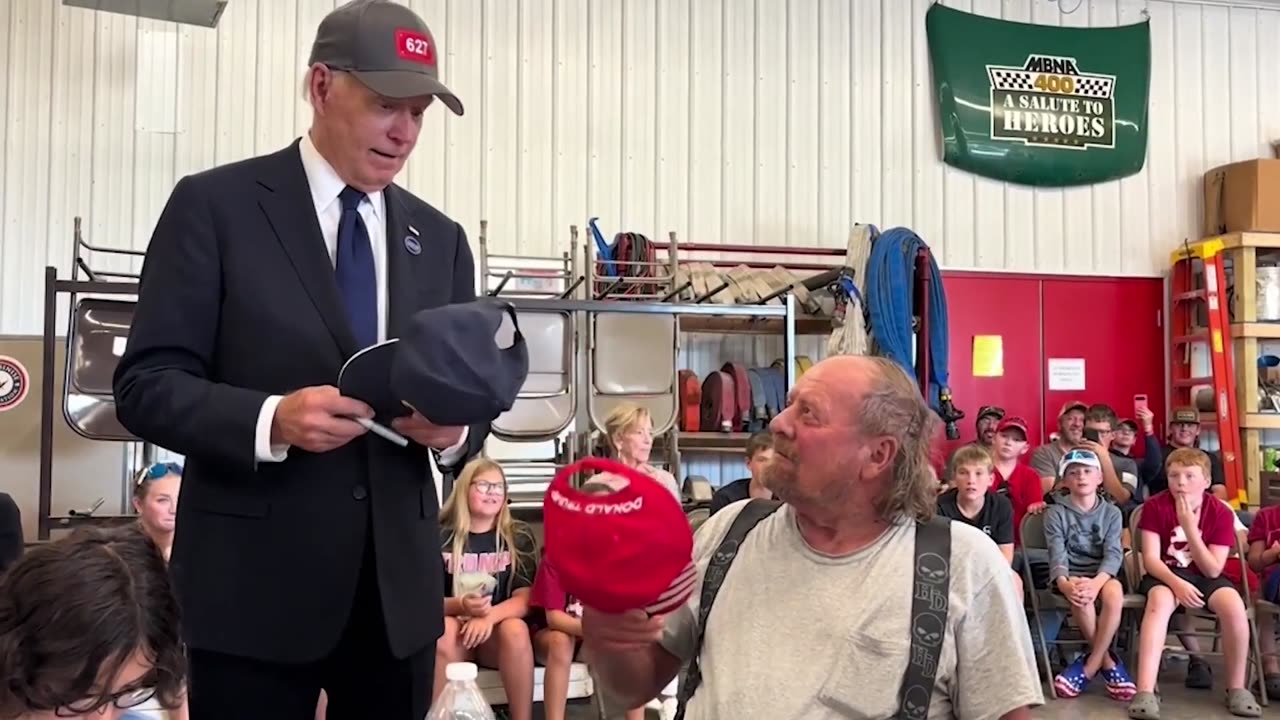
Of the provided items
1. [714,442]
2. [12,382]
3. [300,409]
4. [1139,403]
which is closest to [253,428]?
[300,409]

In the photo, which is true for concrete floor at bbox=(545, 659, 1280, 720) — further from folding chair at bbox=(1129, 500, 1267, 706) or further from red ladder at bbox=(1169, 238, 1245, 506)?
red ladder at bbox=(1169, 238, 1245, 506)

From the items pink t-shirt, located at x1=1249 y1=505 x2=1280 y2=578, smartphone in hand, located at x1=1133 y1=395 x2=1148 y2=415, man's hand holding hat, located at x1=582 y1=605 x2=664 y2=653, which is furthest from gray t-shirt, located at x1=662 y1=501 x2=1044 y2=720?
smartphone in hand, located at x1=1133 y1=395 x2=1148 y2=415

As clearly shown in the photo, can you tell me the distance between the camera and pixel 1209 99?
8055 mm

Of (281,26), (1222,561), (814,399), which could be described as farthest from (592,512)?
(281,26)

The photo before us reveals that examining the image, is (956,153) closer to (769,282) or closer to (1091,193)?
(1091,193)

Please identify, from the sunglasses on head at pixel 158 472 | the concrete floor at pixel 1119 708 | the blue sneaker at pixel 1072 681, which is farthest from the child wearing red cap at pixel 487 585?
the blue sneaker at pixel 1072 681

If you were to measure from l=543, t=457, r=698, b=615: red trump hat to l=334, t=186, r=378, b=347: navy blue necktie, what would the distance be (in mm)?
349

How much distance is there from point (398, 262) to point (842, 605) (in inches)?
33.1

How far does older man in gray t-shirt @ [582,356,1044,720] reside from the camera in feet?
5.22

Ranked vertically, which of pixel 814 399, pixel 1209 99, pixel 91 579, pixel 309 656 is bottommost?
pixel 309 656

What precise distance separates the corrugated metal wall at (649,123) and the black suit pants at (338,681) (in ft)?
18.8

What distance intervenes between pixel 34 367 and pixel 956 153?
20.1ft

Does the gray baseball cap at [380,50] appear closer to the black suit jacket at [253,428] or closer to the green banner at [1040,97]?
the black suit jacket at [253,428]

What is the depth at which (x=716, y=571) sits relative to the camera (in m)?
1.77
